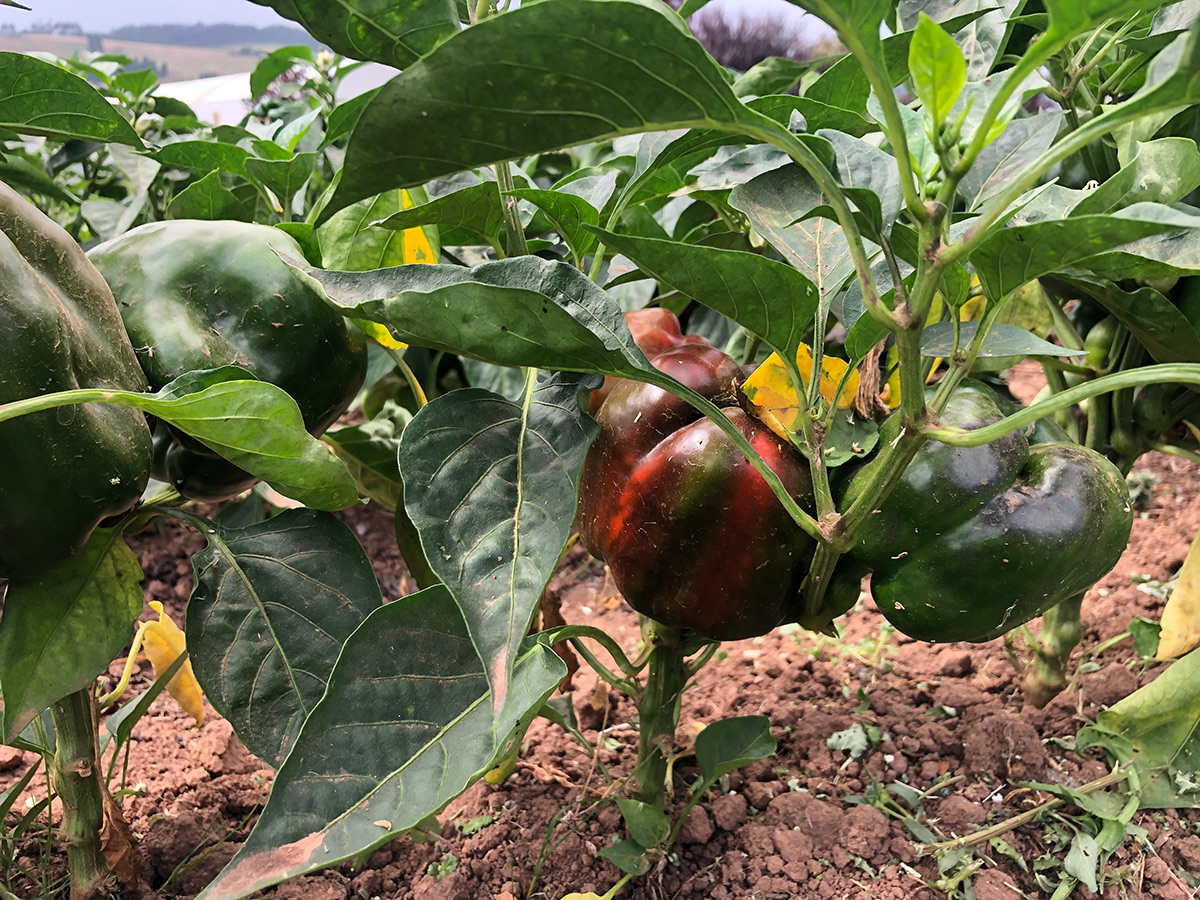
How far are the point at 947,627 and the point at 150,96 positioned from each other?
1.46 metres

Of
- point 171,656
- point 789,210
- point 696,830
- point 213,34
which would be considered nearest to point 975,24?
point 789,210

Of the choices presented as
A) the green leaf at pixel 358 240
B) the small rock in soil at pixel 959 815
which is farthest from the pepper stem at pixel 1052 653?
the green leaf at pixel 358 240

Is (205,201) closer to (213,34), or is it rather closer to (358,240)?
(358,240)

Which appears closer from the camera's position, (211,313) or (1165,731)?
(211,313)

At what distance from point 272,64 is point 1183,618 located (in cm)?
153

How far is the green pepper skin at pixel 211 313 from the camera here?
632 mm

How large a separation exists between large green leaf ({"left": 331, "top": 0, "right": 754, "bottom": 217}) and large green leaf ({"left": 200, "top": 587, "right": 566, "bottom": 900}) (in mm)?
256

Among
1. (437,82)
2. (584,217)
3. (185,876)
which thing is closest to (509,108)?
(437,82)

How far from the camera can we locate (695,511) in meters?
0.64

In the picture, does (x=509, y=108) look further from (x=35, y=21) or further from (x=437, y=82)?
(x=35, y=21)

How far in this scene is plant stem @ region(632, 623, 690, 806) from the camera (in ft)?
2.55

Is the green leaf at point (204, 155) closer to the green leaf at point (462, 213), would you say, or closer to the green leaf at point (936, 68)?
the green leaf at point (462, 213)

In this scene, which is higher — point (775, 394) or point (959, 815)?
point (775, 394)

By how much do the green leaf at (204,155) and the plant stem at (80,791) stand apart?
17.8 inches
